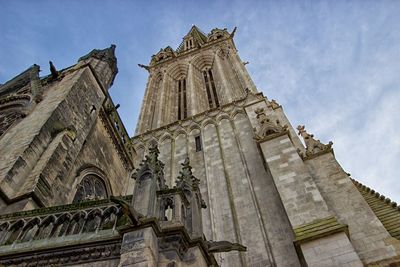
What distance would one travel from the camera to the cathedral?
15.8ft

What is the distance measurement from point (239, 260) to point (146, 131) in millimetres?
10159

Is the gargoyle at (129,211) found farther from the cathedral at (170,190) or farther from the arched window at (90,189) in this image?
the arched window at (90,189)

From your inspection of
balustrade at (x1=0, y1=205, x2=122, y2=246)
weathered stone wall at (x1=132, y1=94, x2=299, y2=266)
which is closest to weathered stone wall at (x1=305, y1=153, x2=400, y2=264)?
weathered stone wall at (x1=132, y1=94, x2=299, y2=266)

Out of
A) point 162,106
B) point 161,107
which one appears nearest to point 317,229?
point 161,107

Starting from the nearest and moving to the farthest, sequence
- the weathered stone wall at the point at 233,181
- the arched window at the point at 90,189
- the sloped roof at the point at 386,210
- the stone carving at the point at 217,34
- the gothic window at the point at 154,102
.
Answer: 1. the sloped roof at the point at 386,210
2. the weathered stone wall at the point at 233,181
3. the arched window at the point at 90,189
4. the gothic window at the point at 154,102
5. the stone carving at the point at 217,34

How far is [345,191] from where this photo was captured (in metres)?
9.49

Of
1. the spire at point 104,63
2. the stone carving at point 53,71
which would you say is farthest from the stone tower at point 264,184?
the stone carving at point 53,71

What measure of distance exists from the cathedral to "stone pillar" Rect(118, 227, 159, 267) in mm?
15

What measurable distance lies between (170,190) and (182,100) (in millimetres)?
16574

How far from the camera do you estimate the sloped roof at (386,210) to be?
8.50 m

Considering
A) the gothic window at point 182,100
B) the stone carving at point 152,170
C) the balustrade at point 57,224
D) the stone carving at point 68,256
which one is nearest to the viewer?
the stone carving at point 68,256

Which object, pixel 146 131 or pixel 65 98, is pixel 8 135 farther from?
pixel 146 131

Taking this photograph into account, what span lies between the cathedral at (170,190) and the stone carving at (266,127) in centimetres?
6

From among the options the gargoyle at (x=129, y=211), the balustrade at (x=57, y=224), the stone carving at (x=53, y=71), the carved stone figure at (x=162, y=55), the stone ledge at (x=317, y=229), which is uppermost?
the carved stone figure at (x=162, y=55)
